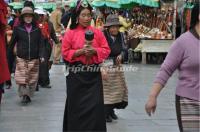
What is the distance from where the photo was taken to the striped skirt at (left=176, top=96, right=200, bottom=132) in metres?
4.58

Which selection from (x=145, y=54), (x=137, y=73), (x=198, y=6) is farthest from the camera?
(x=145, y=54)

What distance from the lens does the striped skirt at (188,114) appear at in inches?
180

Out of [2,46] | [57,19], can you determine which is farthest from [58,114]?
[57,19]

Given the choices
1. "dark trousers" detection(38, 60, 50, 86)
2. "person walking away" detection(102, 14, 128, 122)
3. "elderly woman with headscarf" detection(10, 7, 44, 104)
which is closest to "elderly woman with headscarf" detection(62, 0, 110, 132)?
"person walking away" detection(102, 14, 128, 122)

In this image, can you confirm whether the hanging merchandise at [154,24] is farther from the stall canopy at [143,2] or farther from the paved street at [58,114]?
the paved street at [58,114]

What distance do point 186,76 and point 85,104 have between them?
2.15 metres

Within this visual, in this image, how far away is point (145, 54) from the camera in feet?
63.5

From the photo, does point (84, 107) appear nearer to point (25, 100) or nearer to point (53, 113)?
point (53, 113)

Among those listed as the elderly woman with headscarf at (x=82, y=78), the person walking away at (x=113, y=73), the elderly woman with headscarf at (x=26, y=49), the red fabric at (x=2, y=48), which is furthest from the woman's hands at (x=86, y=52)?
the elderly woman with headscarf at (x=26, y=49)

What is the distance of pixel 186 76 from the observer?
15.1ft

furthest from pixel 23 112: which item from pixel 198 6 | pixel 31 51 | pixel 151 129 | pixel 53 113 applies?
pixel 198 6

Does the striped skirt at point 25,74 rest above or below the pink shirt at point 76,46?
below

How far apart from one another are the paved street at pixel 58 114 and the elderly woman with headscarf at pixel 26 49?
403 mm

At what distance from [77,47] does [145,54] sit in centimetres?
1292
